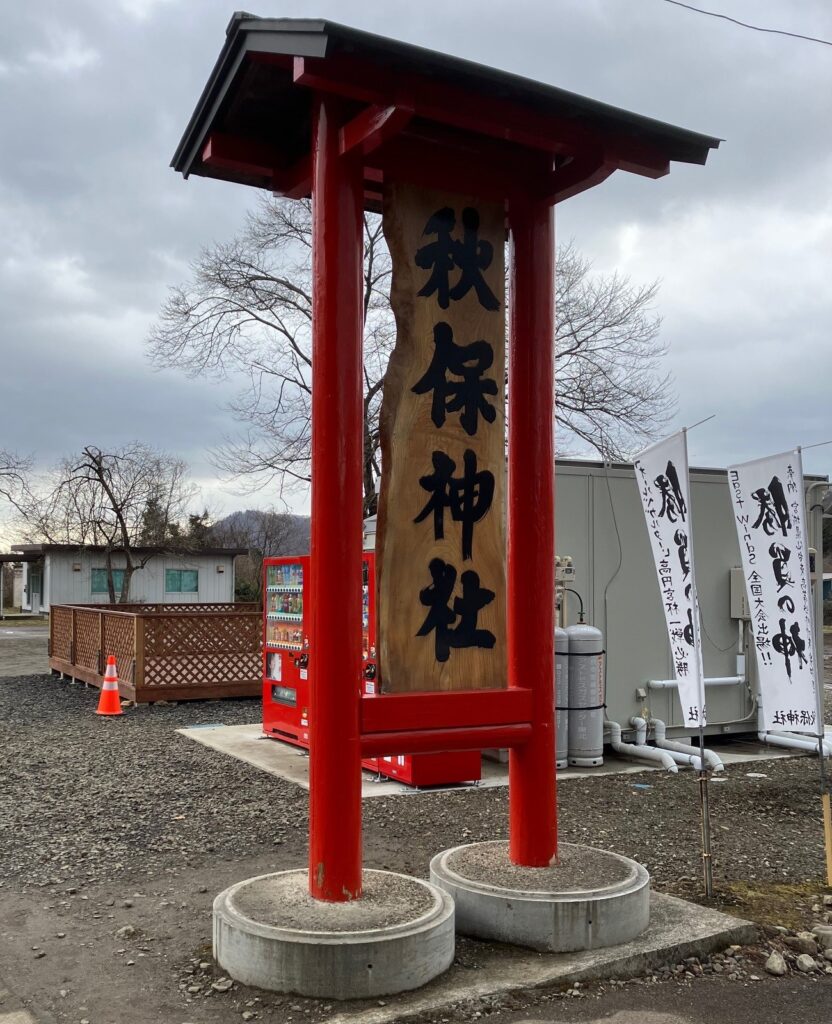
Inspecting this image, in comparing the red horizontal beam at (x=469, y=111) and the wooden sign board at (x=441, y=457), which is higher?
the red horizontal beam at (x=469, y=111)

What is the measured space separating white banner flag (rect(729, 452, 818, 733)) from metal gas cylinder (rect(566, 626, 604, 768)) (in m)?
2.90

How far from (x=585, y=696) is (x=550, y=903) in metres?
4.59

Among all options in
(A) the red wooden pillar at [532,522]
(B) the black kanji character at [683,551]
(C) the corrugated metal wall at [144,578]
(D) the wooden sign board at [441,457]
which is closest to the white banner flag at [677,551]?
(B) the black kanji character at [683,551]

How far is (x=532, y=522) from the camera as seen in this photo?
488 cm

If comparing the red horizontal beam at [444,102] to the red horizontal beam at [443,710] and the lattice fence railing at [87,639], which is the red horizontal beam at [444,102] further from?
the lattice fence railing at [87,639]

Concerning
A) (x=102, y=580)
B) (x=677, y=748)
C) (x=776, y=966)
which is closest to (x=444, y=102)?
(x=776, y=966)

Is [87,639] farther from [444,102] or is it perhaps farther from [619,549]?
[444,102]

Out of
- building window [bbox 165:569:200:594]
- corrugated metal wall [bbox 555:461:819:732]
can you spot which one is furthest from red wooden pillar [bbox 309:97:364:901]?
building window [bbox 165:569:200:594]

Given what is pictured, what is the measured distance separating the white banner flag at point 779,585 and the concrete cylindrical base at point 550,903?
1.49 meters

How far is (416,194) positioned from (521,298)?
2.54 ft

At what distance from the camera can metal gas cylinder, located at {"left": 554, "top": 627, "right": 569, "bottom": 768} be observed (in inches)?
342

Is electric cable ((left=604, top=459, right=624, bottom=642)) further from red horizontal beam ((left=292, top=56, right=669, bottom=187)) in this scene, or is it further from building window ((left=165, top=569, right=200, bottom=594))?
building window ((left=165, top=569, right=200, bottom=594))

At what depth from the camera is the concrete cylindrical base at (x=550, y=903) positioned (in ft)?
13.9

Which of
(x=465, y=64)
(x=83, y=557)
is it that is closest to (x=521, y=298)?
(x=465, y=64)
